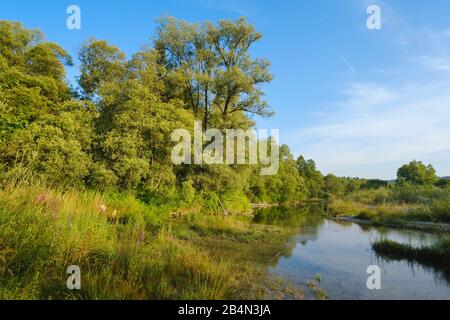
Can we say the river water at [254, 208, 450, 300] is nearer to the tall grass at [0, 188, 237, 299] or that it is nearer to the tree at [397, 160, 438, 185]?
the tall grass at [0, 188, 237, 299]

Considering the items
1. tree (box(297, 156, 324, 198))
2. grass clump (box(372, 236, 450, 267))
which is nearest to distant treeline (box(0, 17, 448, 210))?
grass clump (box(372, 236, 450, 267))

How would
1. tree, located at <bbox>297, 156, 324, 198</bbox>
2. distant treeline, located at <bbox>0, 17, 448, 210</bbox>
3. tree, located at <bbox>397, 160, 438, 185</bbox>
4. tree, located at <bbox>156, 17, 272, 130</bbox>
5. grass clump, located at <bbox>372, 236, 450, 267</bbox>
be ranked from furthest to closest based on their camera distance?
1. tree, located at <bbox>297, 156, 324, 198</bbox>
2. tree, located at <bbox>397, 160, 438, 185</bbox>
3. tree, located at <bbox>156, 17, 272, 130</bbox>
4. distant treeline, located at <bbox>0, 17, 448, 210</bbox>
5. grass clump, located at <bbox>372, 236, 450, 267</bbox>

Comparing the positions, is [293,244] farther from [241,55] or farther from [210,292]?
[241,55]

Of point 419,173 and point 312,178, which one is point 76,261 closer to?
point 419,173

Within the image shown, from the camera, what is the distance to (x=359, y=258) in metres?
9.25

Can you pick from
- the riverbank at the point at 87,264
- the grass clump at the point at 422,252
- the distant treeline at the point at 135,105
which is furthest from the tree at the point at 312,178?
the riverbank at the point at 87,264

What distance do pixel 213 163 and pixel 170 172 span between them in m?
3.06

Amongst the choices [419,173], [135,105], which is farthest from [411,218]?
[419,173]

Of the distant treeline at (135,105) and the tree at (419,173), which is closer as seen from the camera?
the distant treeline at (135,105)

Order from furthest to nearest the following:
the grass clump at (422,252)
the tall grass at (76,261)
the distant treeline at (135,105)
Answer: the distant treeline at (135,105) < the grass clump at (422,252) < the tall grass at (76,261)

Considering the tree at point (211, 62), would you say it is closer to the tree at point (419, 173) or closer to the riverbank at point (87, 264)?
the riverbank at point (87, 264)

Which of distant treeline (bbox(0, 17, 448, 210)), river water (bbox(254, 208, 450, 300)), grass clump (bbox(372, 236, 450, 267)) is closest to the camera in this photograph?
river water (bbox(254, 208, 450, 300))
